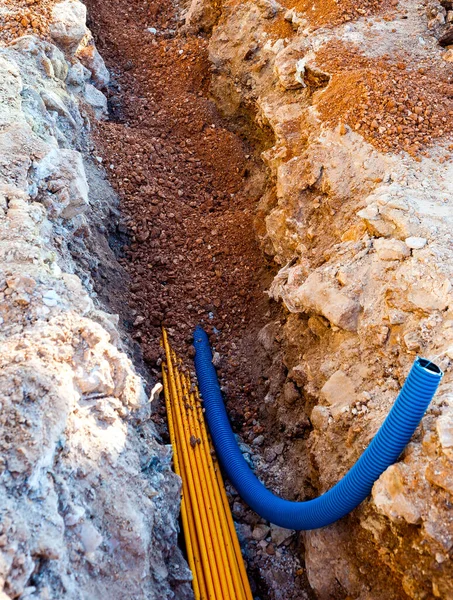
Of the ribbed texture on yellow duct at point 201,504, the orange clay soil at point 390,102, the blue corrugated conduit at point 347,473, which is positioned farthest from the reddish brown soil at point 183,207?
the orange clay soil at point 390,102

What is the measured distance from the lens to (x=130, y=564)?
3021mm

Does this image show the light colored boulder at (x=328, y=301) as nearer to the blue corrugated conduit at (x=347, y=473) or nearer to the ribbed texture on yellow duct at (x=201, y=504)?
the blue corrugated conduit at (x=347, y=473)

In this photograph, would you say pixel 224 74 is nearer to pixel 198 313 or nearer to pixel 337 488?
pixel 198 313

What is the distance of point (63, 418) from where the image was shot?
2971 millimetres

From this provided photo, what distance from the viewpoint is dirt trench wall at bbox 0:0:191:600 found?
8.66 ft

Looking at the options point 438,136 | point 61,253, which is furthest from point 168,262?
point 438,136

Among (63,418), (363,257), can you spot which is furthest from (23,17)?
(63,418)

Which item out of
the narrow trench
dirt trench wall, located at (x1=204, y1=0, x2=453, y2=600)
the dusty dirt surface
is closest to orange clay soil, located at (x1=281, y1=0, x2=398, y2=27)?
dirt trench wall, located at (x1=204, y1=0, x2=453, y2=600)

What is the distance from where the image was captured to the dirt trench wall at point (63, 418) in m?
2.64

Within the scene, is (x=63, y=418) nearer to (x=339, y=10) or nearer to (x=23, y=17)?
(x=23, y=17)

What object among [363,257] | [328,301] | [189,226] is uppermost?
[363,257]

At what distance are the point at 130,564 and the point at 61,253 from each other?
2416 mm

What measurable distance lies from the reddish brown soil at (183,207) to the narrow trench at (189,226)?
0.04ft

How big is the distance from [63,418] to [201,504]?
1.72m
